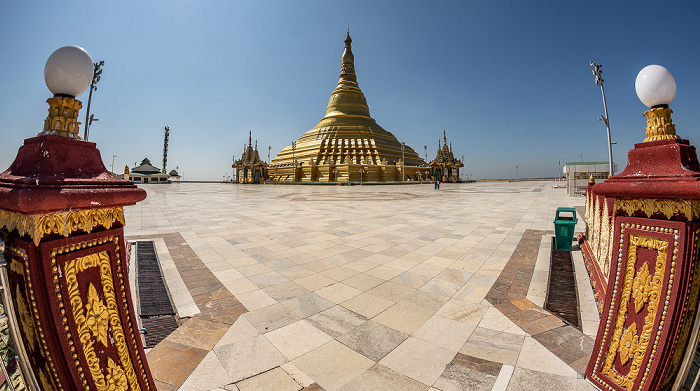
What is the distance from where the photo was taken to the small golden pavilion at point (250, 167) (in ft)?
168

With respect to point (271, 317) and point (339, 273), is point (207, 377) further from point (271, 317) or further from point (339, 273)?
point (339, 273)

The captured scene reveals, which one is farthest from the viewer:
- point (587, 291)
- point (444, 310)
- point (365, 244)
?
point (365, 244)

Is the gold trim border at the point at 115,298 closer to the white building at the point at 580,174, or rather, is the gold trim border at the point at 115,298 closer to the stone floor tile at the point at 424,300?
the stone floor tile at the point at 424,300

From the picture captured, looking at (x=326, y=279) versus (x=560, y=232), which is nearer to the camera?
(x=326, y=279)

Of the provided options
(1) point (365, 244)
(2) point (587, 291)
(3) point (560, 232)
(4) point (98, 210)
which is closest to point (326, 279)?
(1) point (365, 244)

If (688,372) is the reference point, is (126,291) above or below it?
above

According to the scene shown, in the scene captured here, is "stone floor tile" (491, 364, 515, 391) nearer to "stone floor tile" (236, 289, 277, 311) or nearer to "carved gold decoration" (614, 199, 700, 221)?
"carved gold decoration" (614, 199, 700, 221)

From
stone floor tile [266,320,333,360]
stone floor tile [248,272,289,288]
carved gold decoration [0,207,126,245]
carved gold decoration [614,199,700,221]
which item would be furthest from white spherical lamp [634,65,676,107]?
stone floor tile [248,272,289,288]

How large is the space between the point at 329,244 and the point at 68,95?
4.82m

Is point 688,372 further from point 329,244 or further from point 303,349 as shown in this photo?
point 329,244

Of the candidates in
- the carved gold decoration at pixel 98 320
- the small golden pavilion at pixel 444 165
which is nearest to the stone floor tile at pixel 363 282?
the carved gold decoration at pixel 98 320

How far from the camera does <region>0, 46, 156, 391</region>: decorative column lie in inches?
52.4

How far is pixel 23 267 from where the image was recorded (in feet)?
4.36

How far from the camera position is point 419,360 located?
236cm
